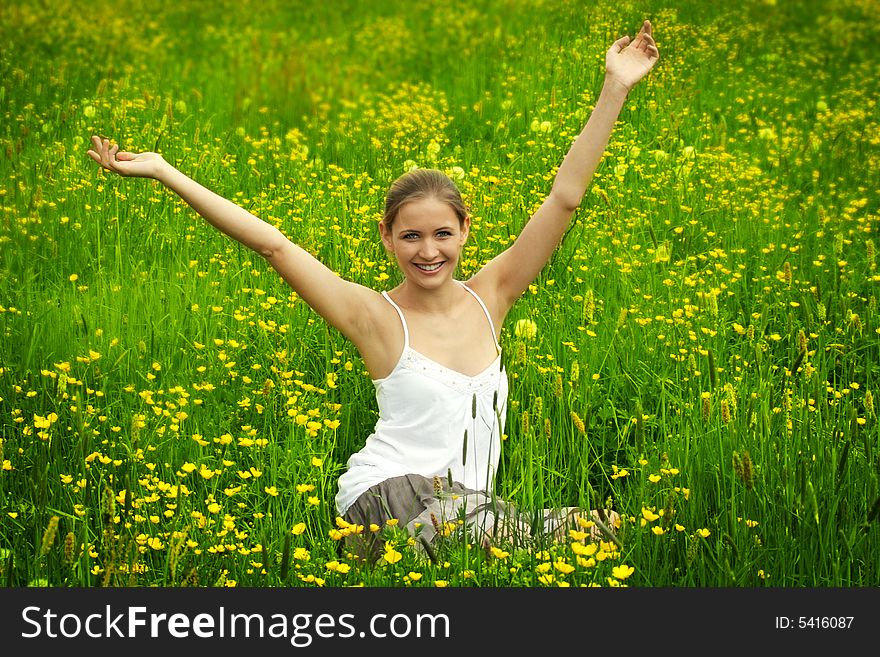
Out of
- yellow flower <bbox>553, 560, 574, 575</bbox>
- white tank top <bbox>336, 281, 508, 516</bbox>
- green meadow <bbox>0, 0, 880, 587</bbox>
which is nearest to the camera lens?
yellow flower <bbox>553, 560, 574, 575</bbox>

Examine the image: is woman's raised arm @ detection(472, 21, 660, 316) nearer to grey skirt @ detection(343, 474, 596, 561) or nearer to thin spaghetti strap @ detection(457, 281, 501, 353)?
thin spaghetti strap @ detection(457, 281, 501, 353)

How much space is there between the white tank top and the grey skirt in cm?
8

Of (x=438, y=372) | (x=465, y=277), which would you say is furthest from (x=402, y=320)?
(x=465, y=277)

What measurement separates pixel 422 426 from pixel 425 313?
373 mm

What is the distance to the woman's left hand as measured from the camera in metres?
3.36

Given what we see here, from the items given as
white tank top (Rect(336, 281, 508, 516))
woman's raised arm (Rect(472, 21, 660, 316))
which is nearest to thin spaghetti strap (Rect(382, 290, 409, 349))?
white tank top (Rect(336, 281, 508, 516))

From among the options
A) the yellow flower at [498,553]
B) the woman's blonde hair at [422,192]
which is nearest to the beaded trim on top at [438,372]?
the woman's blonde hair at [422,192]

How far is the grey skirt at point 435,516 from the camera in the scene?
281cm

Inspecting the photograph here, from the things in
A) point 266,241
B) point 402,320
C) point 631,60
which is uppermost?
point 631,60

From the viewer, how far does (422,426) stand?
3361 mm

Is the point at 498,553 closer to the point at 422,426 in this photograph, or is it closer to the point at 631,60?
the point at 422,426

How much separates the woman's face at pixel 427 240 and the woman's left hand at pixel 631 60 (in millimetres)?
662

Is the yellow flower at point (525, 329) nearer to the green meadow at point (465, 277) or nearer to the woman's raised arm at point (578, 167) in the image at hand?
the green meadow at point (465, 277)

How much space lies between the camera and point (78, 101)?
720 cm
